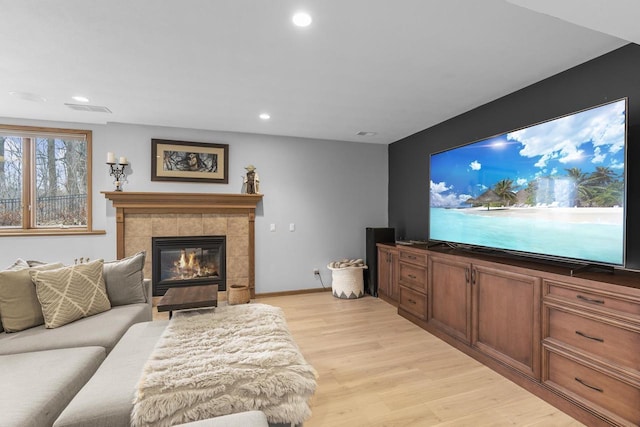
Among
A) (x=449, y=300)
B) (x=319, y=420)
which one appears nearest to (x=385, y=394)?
(x=319, y=420)

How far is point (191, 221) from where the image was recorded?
432 centimetres

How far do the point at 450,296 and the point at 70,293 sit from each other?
3153mm

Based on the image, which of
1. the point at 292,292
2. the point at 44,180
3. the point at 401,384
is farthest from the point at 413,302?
the point at 44,180

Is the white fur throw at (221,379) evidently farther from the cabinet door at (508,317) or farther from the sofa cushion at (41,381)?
the cabinet door at (508,317)

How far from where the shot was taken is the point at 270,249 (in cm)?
469

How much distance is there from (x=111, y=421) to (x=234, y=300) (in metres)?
2.96

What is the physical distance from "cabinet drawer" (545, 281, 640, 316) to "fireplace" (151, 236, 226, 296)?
3783mm

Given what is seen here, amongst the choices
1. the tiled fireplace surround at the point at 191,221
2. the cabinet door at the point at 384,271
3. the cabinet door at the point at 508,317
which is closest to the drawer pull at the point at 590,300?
the cabinet door at the point at 508,317

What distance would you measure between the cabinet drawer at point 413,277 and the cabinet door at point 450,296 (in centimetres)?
11

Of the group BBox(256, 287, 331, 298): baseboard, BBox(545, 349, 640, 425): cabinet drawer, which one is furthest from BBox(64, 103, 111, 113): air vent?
BBox(545, 349, 640, 425): cabinet drawer

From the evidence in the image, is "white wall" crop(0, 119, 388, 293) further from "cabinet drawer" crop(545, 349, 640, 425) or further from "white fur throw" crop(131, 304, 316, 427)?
"cabinet drawer" crop(545, 349, 640, 425)

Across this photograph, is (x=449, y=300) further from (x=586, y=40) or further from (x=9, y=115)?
(x=9, y=115)

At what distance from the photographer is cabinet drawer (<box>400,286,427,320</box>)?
3.39 metres

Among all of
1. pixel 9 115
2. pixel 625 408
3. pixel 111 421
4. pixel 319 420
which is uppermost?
pixel 9 115
